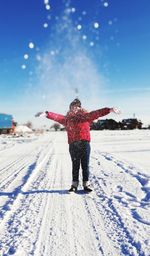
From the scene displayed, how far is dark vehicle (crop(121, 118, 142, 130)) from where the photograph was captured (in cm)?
6337

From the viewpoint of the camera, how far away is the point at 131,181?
7949 millimetres

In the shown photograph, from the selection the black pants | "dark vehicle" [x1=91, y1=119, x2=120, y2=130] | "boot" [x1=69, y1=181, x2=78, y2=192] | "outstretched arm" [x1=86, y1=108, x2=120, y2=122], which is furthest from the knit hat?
"dark vehicle" [x1=91, y1=119, x2=120, y2=130]

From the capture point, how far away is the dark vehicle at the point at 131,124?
6337 centimetres

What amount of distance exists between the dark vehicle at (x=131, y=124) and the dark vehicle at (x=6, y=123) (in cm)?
1874

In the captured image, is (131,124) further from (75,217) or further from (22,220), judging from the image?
(22,220)

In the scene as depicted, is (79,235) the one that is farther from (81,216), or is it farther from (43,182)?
(43,182)

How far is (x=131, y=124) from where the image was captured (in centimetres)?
6344

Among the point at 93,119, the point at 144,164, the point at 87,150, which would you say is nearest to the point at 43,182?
the point at 87,150

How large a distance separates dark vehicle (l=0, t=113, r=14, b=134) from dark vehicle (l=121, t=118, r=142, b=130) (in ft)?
61.5

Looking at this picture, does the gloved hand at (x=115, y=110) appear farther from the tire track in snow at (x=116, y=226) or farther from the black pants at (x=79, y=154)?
the tire track in snow at (x=116, y=226)

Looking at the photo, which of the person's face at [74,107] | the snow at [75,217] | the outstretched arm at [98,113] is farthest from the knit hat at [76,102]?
the snow at [75,217]

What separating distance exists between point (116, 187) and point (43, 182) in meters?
1.74

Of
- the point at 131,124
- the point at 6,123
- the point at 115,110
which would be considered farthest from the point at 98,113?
the point at 131,124

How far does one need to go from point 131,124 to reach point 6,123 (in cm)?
2076
